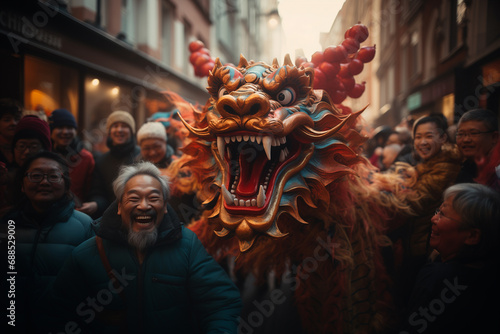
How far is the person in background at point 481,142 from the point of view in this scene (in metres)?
1.91

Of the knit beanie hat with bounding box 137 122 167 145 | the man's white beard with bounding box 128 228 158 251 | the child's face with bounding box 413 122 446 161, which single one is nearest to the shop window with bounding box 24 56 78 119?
the knit beanie hat with bounding box 137 122 167 145

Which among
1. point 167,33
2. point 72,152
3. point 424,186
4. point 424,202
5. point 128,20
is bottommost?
point 424,202

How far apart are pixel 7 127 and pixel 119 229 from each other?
1.05 m

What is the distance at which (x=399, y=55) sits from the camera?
3930 millimetres

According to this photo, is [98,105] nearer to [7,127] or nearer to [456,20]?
[7,127]

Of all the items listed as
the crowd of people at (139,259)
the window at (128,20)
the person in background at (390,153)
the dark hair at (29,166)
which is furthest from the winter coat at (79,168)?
the window at (128,20)

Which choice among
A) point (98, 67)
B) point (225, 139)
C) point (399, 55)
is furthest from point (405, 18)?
point (98, 67)

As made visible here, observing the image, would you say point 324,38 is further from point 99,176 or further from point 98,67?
point 98,67

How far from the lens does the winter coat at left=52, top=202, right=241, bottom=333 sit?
1.68m

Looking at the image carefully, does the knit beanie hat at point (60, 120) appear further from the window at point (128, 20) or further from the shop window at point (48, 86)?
the window at point (128, 20)

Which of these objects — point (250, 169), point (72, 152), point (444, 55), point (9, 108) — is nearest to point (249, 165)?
point (250, 169)

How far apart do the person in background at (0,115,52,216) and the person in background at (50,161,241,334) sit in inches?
22.8

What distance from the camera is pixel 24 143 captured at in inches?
77.6

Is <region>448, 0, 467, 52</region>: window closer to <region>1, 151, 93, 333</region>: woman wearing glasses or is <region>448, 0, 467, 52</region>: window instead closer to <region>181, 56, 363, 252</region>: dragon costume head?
<region>181, 56, 363, 252</region>: dragon costume head
